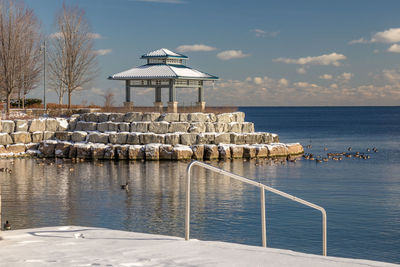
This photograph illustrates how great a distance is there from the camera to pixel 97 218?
1659 centimetres

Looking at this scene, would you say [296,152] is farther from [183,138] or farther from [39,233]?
[39,233]

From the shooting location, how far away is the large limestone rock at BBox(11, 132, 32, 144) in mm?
38250

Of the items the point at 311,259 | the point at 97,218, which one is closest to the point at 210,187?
the point at 97,218

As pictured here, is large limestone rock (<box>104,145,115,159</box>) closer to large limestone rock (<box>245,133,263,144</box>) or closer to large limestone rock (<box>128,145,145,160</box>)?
large limestone rock (<box>128,145,145,160</box>)

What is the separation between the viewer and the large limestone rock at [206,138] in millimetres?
37125

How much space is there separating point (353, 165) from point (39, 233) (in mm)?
29456

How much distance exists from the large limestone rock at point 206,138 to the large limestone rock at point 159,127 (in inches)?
95.4

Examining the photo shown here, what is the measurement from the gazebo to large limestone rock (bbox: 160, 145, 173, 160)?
18.4 feet

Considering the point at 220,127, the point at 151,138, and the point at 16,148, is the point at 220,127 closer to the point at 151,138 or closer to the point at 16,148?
the point at 151,138

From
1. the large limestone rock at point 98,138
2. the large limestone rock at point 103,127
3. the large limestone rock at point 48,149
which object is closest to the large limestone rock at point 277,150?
the large limestone rock at point 98,138

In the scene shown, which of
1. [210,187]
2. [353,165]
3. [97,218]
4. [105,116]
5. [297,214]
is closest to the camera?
[97,218]

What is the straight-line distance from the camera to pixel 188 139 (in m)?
37.0

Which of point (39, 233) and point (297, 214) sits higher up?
point (39, 233)

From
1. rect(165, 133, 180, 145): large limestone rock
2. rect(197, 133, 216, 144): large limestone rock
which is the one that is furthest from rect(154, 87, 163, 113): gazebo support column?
rect(197, 133, 216, 144): large limestone rock
